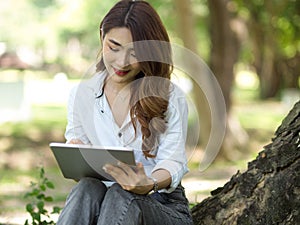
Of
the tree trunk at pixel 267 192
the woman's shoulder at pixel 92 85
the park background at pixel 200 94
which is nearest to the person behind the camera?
the tree trunk at pixel 267 192

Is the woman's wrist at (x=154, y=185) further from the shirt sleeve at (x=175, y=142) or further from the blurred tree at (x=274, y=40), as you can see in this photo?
the blurred tree at (x=274, y=40)

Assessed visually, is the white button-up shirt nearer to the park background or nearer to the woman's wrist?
the woman's wrist

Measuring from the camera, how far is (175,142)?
3113 mm

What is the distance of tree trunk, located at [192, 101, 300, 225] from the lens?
3.16 meters

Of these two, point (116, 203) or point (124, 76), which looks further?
point (124, 76)

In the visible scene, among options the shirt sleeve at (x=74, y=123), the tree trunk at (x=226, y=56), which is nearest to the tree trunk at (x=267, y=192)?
the shirt sleeve at (x=74, y=123)

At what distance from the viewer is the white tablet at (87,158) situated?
9.12 feet

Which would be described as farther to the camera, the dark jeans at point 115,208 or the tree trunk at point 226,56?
the tree trunk at point 226,56

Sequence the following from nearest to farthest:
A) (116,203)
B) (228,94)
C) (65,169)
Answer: (116,203) < (65,169) < (228,94)

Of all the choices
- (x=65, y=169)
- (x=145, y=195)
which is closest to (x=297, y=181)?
(x=145, y=195)

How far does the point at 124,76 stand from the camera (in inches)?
125

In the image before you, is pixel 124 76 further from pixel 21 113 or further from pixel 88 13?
pixel 88 13

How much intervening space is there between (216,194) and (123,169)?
76cm

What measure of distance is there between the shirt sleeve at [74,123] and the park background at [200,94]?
0.23 m
